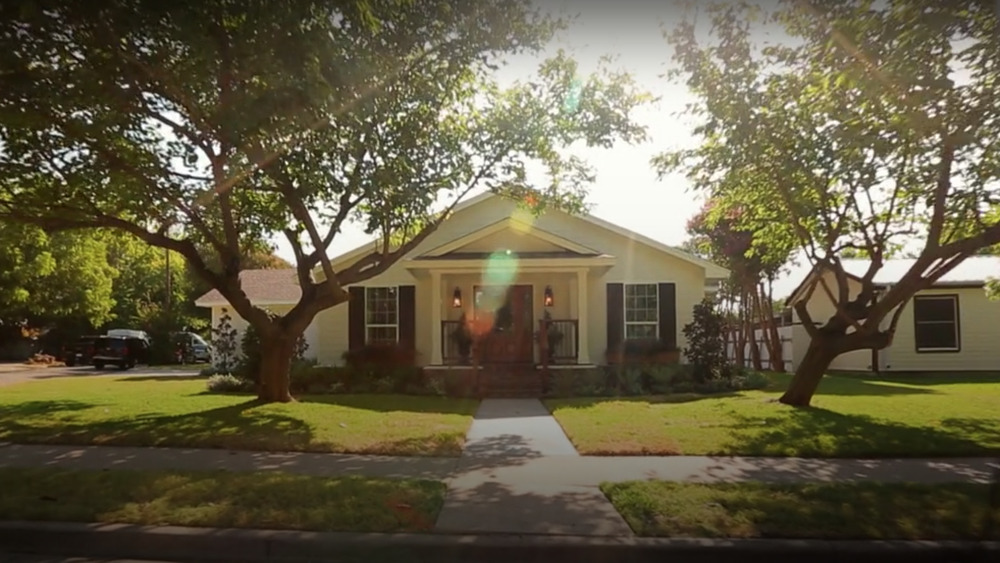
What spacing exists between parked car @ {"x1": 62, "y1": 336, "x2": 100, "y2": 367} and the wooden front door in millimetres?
22786

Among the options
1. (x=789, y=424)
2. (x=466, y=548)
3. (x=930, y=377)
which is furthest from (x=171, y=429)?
(x=930, y=377)

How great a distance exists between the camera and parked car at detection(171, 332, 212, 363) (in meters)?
41.1

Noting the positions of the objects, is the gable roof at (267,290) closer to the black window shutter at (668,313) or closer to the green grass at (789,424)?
the black window shutter at (668,313)

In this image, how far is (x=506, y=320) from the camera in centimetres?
1947

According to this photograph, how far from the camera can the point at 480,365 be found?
59.5 ft

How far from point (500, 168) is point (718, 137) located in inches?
159

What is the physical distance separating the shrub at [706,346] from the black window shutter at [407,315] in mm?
7104

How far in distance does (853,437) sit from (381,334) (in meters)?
12.7

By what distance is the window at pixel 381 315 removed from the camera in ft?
65.0

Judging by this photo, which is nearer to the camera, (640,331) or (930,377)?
(640,331)

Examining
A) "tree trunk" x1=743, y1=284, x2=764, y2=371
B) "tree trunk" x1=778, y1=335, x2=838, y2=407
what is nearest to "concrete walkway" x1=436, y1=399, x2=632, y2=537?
"tree trunk" x1=778, y1=335, x2=838, y2=407

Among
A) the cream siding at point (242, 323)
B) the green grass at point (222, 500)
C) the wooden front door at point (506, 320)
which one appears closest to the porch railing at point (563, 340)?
the wooden front door at point (506, 320)

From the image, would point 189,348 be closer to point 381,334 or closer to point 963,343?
point 381,334

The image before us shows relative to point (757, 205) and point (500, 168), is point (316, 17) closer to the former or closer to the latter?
point (500, 168)
